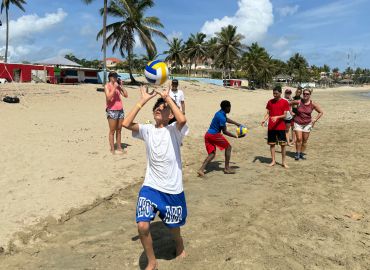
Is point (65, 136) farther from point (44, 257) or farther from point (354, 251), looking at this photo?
point (354, 251)

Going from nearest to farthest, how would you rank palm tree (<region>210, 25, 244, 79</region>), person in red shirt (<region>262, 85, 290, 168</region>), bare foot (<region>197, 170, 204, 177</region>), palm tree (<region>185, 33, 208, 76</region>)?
bare foot (<region>197, 170, 204, 177</region>)
person in red shirt (<region>262, 85, 290, 168</region>)
palm tree (<region>210, 25, 244, 79</region>)
palm tree (<region>185, 33, 208, 76</region>)

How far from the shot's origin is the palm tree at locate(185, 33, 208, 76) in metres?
68.6

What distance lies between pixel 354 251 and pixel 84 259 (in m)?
3.12

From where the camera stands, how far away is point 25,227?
15.4ft

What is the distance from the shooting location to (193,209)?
5.59 m

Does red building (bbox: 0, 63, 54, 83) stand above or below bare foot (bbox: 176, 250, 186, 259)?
above

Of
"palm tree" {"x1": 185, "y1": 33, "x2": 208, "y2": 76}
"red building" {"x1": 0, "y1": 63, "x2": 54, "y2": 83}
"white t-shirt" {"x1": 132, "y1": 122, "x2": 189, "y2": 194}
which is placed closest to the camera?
"white t-shirt" {"x1": 132, "y1": 122, "x2": 189, "y2": 194}

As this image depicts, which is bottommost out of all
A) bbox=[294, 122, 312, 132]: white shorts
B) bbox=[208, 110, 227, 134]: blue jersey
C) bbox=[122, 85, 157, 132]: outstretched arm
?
bbox=[294, 122, 312, 132]: white shorts

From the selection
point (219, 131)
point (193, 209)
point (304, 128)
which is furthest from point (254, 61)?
point (193, 209)

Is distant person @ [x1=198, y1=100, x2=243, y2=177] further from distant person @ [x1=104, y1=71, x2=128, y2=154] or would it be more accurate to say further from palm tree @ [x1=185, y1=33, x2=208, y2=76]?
palm tree @ [x1=185, y1=33, x2=208, y2=76]

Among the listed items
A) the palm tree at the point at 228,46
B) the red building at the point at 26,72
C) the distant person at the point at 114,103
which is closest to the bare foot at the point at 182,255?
the distant person at the point at 114,103

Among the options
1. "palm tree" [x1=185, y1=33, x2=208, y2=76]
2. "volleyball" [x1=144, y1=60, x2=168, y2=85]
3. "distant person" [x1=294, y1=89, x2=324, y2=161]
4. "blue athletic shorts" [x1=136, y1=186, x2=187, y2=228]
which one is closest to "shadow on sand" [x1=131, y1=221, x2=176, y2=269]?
"blue athletic shorts" [x1=136, y1=186, x2=187, y2=228]

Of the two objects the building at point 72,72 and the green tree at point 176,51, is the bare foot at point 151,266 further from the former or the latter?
the green tree at point 176,51

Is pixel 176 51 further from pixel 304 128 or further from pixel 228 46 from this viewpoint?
pixel 304 128
